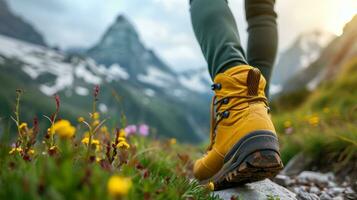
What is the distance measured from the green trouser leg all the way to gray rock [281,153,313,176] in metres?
2.02

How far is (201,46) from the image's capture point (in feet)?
10.1

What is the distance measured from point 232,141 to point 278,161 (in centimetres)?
36

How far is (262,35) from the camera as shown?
3240 mm

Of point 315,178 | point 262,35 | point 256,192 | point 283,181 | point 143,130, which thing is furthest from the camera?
point 143,130

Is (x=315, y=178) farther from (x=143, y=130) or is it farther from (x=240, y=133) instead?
(x=143, y=130)

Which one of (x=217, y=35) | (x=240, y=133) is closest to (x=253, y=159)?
(x=240, y=133)

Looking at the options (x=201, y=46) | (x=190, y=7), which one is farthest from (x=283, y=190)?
(x=190, y=7)

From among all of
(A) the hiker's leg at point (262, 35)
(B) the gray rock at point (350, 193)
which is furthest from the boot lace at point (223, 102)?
(B) the gray rock at point (350, 193)

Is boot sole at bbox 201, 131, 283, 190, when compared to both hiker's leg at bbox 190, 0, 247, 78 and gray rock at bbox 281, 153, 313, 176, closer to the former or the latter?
hiker's leg at bbox 190, 0, 247, 78

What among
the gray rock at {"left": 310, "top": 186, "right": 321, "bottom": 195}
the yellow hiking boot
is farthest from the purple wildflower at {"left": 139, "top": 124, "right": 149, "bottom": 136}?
the yellow hiking boot

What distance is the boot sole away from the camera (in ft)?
7.85

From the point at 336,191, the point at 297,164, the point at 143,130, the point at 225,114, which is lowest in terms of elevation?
the point at 297,164

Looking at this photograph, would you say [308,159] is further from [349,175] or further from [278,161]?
[278,161]

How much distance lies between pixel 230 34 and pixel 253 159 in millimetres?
917
